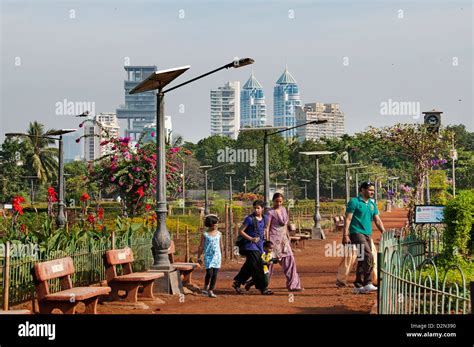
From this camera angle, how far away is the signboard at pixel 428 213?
753 inches

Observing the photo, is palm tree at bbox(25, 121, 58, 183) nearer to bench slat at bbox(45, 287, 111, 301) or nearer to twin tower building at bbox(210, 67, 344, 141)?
twin tower building at bbox(210, 67, 344, 141)

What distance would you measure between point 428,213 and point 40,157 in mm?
74552

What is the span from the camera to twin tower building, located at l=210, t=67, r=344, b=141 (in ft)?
352

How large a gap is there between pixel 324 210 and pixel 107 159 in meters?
39.4

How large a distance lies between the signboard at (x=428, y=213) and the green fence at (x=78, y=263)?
552 centimetres

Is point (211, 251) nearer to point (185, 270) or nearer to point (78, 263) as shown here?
point (185, 270)

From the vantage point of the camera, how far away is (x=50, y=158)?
93.0 metres

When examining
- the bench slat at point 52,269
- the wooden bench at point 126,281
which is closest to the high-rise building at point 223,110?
the wooden bench at point 126,281

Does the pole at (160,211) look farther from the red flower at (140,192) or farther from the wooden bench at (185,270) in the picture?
the red flower at (140,192)

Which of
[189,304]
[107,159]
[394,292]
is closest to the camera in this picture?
[394,292]

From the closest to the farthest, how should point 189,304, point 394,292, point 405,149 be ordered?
point 394,292, point 189,304, point 405,149
